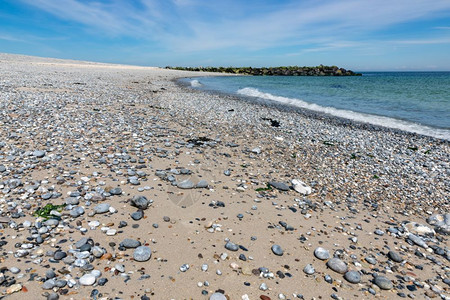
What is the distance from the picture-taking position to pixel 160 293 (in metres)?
3.17

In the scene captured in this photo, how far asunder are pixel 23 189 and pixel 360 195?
24.8 ft

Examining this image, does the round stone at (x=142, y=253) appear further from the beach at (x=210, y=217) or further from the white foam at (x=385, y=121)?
the white foam at (x=385, y=121)

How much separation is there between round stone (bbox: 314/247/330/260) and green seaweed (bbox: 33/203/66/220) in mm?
4455

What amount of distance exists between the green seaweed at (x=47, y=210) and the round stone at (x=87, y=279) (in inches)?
62.8

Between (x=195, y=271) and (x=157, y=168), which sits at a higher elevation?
(x=157, y=168)

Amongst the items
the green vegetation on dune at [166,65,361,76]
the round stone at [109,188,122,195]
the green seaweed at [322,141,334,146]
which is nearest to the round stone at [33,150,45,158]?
the round stone at [109,188,122,195]

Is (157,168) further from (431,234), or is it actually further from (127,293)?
(431,234)

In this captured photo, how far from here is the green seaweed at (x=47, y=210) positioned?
14.0 ft

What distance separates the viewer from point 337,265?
12.5 ft

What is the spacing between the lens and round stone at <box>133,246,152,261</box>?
12.0ft

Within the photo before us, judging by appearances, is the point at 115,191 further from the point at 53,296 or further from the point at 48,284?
the point at 53,296

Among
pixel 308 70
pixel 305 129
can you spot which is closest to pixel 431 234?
pixel 305 129

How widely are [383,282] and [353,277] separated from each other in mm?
418

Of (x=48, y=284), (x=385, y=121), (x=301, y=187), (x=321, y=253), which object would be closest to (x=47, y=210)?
(x=48, y=284)
